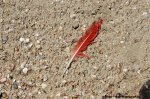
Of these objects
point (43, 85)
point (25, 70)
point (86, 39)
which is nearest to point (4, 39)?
point (25, 70)

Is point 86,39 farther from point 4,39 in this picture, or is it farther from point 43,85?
point 4,39

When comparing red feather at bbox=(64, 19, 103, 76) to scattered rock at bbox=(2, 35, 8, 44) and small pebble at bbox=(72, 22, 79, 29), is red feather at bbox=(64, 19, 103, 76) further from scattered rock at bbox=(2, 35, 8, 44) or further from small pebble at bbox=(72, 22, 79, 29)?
scattered rock at bbox=(2, 35, 8, 44)

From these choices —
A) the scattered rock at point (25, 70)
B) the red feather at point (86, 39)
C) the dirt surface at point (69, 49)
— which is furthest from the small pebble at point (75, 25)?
the scattered rock at point (25, 70)

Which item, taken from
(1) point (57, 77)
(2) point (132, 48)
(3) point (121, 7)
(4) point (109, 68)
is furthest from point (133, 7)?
(1) point (57, 77)

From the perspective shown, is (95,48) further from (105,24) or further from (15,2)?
(15,2)

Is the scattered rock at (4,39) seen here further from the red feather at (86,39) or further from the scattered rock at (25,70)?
the red feather at (86,39)

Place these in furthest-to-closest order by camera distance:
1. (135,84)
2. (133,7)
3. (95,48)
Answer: (133,7) < (95,48) < (135,84)

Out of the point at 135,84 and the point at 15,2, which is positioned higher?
the point at 15,2
